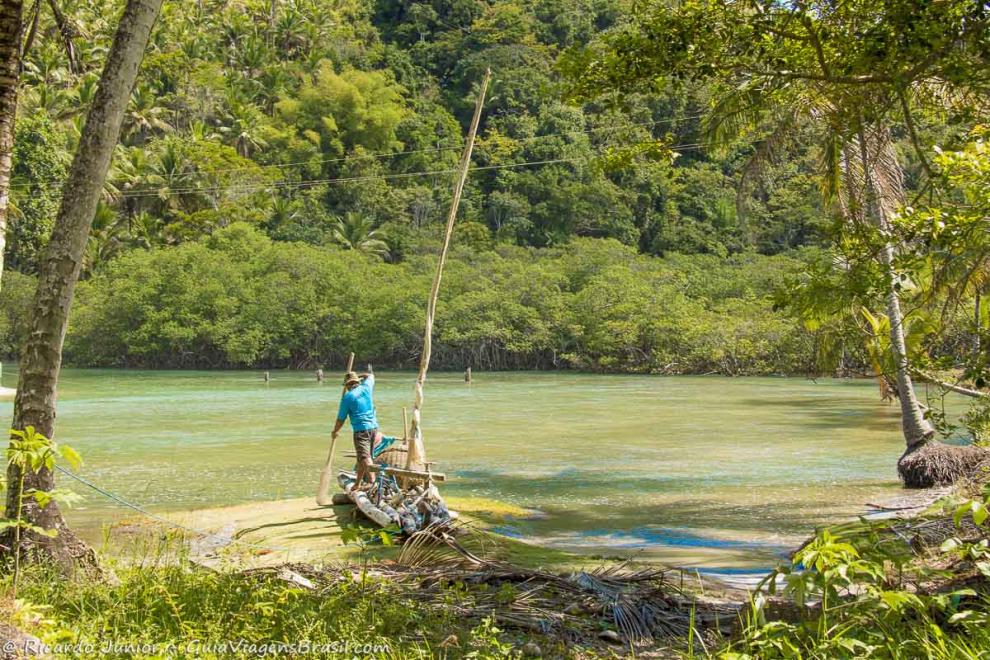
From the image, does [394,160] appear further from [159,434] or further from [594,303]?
[159,434]

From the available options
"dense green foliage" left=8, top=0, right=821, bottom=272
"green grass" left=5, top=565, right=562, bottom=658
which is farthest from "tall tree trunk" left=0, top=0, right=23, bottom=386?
"dense green foliage" left=8, top=0, right=821, bottom=272

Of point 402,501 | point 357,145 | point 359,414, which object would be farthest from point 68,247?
point 357,145

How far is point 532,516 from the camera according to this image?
11.5m

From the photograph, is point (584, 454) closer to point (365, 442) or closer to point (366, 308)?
point (365, 442)

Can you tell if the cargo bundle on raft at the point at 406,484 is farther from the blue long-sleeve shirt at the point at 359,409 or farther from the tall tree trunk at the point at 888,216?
the tall tree trunk at the point at 888,216

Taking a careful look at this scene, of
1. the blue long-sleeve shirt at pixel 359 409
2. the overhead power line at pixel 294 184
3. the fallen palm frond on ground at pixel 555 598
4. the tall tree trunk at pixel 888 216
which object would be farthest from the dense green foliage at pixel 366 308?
the fallen palm frond on ground at pixel 555 598

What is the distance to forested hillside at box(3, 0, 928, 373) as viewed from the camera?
47344mm

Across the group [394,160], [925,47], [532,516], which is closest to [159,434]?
[532,516]

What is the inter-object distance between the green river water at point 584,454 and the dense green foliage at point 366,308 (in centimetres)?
1233

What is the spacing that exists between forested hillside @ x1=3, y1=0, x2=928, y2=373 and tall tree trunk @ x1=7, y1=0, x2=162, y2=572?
96.1 ft

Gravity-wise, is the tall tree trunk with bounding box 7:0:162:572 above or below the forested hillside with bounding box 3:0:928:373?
below

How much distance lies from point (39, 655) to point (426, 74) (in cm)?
7900

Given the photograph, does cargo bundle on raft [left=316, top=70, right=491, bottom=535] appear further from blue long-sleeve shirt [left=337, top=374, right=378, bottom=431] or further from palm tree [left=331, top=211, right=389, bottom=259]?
palm tree [left=331, top=211, right=389, bottom=259]

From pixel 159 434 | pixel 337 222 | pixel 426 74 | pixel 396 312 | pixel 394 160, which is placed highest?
pixel 426 74
